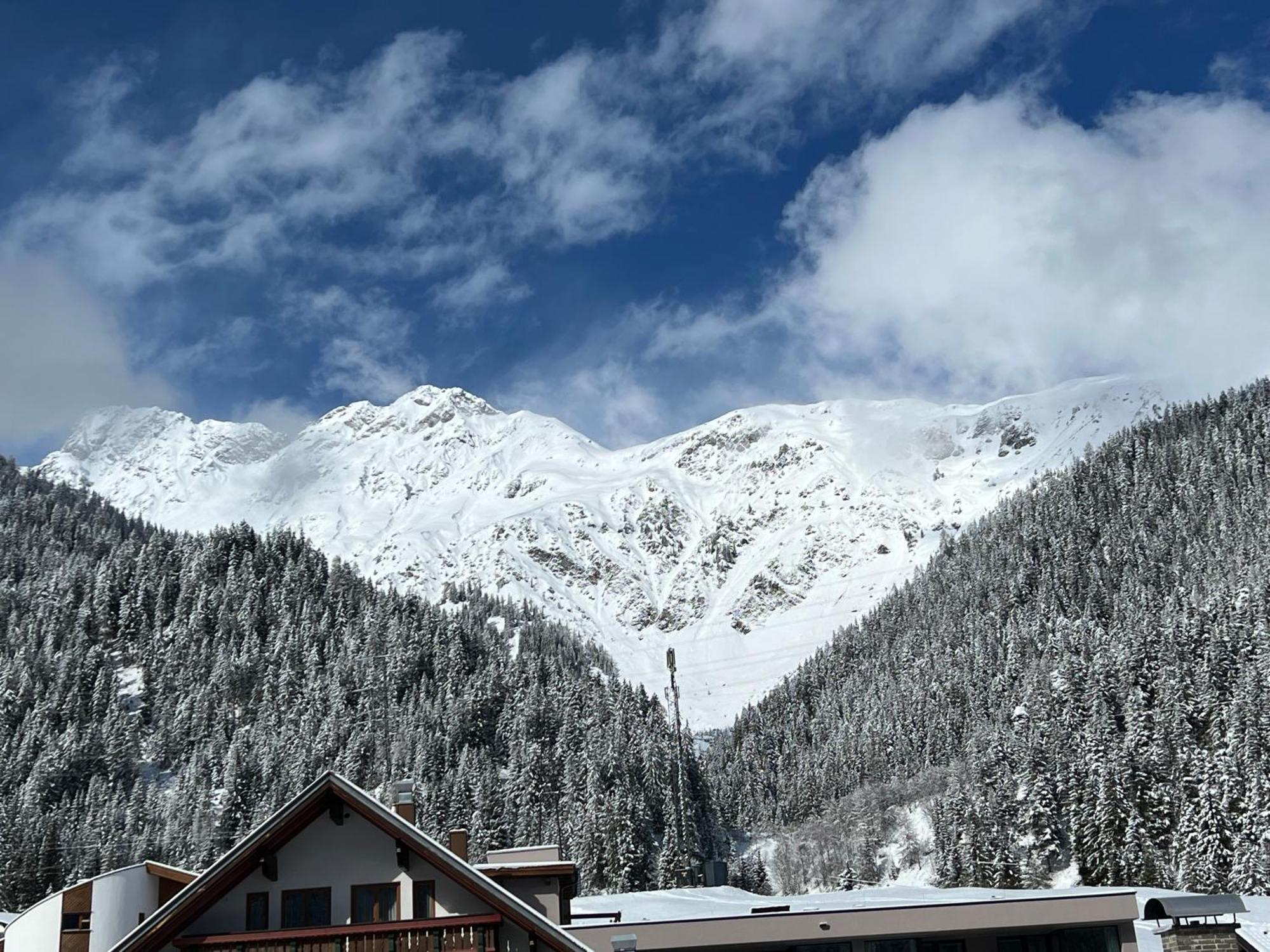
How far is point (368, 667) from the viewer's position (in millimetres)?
186625

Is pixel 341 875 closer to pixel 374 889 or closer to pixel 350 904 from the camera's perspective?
pixel 350 904

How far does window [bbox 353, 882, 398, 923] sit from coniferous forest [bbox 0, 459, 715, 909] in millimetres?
100856

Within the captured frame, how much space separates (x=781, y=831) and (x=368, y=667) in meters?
69.6

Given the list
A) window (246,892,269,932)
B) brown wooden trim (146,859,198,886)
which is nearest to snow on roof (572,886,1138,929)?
window (246,892,269,932)

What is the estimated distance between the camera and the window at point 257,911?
78.4 ft

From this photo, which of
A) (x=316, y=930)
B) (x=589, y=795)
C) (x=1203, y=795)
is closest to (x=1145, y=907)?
(x=316, y=930)

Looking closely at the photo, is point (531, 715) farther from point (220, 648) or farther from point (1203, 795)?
point (1203, 795)

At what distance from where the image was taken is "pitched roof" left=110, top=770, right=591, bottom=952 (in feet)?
75.3

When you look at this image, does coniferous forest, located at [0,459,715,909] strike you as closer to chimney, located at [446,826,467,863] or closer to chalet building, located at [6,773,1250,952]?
chimney, located at [446,826,467,863]

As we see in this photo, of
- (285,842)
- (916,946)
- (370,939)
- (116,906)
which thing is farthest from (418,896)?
(916,946)

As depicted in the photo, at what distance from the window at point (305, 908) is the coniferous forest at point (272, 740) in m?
101

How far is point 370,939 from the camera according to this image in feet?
74.8

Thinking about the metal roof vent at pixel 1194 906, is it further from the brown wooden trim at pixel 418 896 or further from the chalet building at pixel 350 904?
the brown wooden trim at pixel 418 896

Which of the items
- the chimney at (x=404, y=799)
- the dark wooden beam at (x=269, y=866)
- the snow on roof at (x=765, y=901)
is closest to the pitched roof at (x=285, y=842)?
the dark wooden beam at (x=269, y=866)
